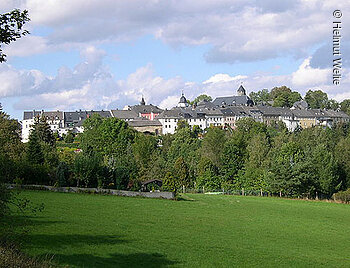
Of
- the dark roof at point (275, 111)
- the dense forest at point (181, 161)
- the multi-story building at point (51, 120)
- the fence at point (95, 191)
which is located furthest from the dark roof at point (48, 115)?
the fence at point (95, 191)

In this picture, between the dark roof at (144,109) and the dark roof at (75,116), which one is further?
the dark roof at (144,109)

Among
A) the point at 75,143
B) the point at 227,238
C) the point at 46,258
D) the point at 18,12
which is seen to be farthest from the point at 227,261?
the point at 75,143

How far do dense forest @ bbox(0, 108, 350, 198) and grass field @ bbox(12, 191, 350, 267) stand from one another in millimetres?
7604

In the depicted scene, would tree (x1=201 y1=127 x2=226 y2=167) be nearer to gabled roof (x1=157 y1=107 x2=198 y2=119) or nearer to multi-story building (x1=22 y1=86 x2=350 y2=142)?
multi-story building (x1=22 y1=86 x2=350 y2=142)

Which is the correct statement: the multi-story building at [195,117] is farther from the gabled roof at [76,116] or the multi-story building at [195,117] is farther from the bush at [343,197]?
the bush at [343,197]

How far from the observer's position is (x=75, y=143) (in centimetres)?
12606

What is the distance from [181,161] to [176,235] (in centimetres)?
5676

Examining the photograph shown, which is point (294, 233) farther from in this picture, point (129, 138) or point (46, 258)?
point (129, 138)

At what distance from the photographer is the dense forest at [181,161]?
4950 centimetres

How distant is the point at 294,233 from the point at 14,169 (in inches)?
1152

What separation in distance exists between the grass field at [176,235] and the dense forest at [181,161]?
7.60m

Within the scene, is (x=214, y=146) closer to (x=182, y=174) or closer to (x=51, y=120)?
(x=182, y=174)

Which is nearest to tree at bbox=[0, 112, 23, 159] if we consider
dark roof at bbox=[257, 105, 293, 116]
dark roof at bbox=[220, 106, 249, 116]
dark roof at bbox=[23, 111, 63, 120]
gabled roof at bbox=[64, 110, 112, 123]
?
dark roof at bbox=[23, 111, 63, 120]

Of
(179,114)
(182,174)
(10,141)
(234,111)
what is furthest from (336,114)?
(10,141)
